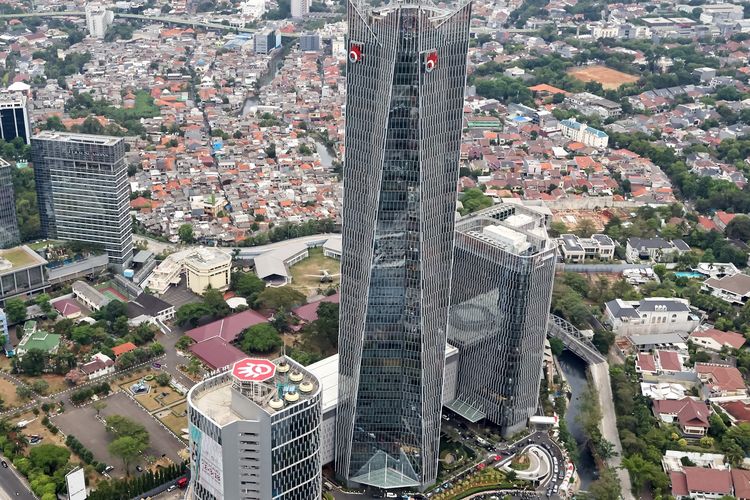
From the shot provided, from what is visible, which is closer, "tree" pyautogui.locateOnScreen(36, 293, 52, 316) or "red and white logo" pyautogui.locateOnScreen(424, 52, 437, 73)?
"red and white logo" pyautogui.locateOnScreen(424, 52, 437, 73)

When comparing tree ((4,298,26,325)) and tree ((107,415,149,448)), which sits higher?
tree ((4,298,26,325))

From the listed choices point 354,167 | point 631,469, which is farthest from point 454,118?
point 631,469

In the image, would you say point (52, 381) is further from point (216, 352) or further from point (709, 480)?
point (709, 480)

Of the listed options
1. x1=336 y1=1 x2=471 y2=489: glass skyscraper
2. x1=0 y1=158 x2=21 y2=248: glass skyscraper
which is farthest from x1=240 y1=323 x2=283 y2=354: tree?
x1=0 y1=158 x2=21 y2=248: glass skyscraper

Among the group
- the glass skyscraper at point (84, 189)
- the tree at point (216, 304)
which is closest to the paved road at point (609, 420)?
the tree at point (216, 304)

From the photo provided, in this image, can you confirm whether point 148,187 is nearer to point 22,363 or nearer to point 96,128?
point 96,128

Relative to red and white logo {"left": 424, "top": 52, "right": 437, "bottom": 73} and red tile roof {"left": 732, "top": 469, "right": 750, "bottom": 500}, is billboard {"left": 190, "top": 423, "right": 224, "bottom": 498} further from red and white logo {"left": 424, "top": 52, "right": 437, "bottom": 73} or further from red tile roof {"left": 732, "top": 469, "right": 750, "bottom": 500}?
red tile roof {"left": 732, "top": 469, "right": 750, "bottom": 500}

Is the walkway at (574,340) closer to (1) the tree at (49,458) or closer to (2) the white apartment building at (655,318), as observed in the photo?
Answer: (2) the white apartment building at (655,318)
